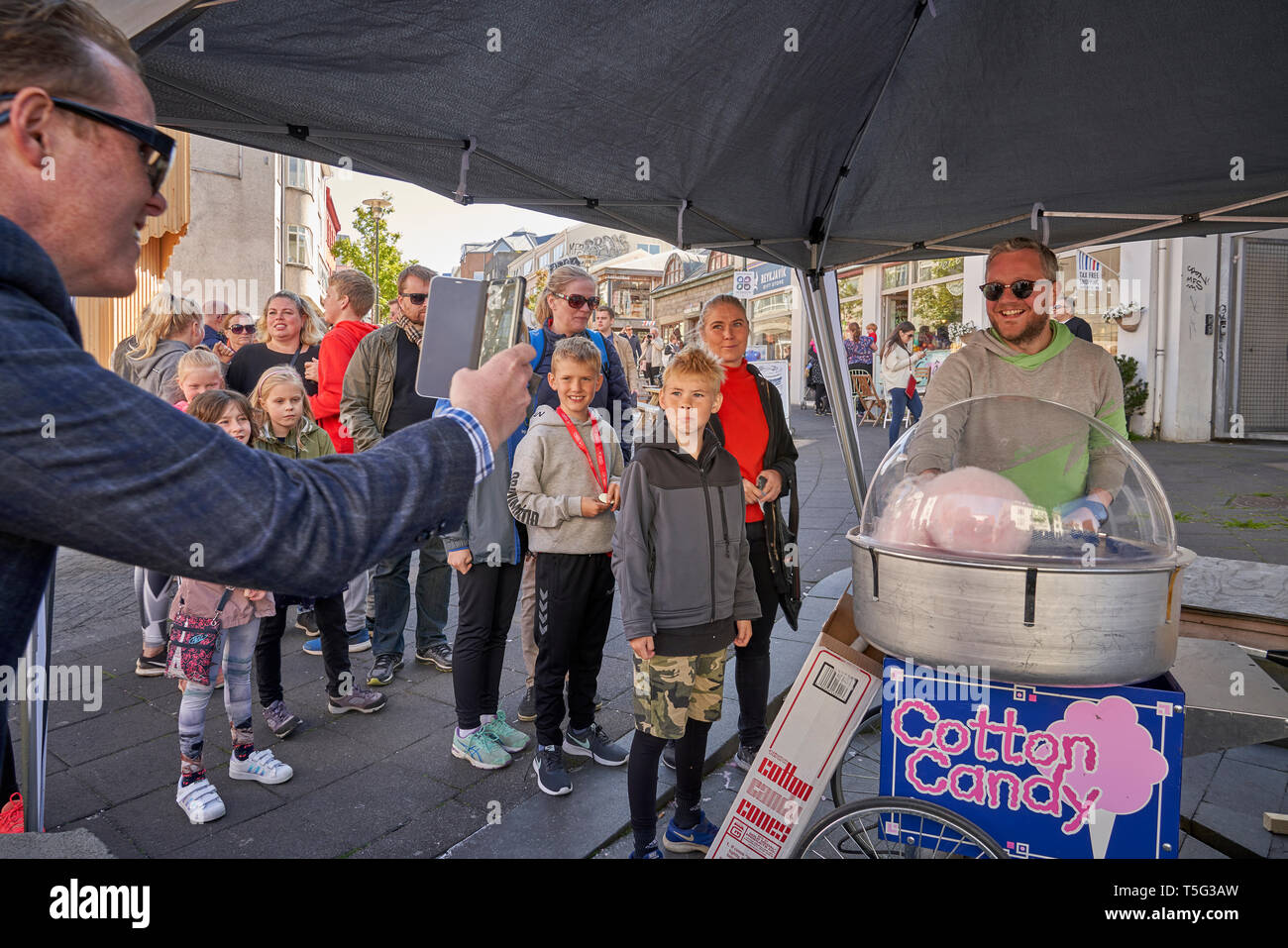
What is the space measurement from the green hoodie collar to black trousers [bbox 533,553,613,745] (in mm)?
1870

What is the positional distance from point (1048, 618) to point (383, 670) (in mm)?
3855

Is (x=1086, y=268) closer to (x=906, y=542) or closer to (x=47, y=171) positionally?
(x=906, y=542)

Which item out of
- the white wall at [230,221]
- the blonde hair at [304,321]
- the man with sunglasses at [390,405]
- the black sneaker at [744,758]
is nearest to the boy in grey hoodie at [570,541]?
the black sneaker at [744,758]

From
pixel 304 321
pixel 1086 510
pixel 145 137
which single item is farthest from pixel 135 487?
pixel 304 321

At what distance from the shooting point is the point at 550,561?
3.62m

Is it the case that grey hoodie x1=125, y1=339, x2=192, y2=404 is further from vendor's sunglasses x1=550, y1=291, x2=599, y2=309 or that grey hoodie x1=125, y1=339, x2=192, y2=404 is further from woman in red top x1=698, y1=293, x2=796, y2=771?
woman in red top x1=698, y1=293, x2=796, y2=771

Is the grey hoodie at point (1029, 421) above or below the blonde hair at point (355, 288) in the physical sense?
below

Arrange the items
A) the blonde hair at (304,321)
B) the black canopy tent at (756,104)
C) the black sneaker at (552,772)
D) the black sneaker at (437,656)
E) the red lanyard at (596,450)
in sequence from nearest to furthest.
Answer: the black canopy tent at (756,104), the black sneaker at (552,772), the red lanyard at (596,450), the black sneaker at (437,656), the blonde hair at (304,321)

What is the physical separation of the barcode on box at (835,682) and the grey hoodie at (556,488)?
141 centimetres

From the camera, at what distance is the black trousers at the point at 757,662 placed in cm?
364

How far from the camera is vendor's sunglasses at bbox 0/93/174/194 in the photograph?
1.01m

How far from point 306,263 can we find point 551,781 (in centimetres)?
3001

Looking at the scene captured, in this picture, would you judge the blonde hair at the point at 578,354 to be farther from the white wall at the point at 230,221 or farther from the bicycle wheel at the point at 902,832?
the white wall at the point at 230,221

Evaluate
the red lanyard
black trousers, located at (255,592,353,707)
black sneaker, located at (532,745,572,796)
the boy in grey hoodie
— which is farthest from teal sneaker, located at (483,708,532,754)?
the red lanyard
